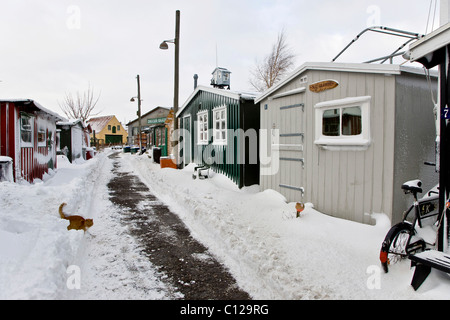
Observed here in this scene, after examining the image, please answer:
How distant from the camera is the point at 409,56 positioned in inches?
143

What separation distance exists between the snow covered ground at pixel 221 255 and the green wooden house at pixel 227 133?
270cm

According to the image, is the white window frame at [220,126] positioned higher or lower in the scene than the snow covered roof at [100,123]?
lower

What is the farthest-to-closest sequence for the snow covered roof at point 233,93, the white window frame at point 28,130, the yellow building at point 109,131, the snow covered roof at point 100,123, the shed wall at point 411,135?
the snow covered roof at point 100,123 < the yellow building at point 109,131 < the snow covered roof at point 233,93 < the white window frame at point 28,130 < the shed wall at point 411,135

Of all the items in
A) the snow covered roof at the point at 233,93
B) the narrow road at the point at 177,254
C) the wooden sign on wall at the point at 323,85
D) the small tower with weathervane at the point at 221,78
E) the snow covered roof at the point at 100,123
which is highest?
the snow covered roof at the point at 100,123

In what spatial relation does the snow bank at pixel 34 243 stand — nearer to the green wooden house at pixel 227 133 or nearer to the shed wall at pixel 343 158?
the shed wall at pixel 343 158

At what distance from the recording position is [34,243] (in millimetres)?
3812

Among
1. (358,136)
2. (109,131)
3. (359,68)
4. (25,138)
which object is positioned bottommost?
(358,136)

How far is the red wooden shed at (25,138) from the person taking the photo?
7.88m

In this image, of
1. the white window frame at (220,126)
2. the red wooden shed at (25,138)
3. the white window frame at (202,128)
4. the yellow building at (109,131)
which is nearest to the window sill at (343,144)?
the white window frame at (220,126)

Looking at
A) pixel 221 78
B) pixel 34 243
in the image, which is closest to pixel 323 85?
pixel 34 243

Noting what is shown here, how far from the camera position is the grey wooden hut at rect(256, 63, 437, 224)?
4516 mm

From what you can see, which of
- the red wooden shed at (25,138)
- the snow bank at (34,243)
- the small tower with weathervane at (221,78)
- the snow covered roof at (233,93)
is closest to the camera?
the snow bank at (34,243)

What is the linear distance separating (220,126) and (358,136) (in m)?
5.88

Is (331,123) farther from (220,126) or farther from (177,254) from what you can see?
(220,126)
